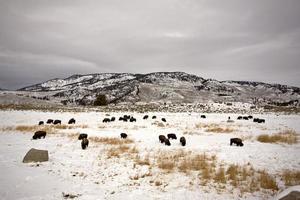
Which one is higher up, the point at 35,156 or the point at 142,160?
the point at 35,156

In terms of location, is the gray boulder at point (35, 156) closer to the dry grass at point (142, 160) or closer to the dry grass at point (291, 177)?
the dry grass at point (142, 160)

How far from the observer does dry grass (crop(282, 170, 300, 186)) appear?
967 cm

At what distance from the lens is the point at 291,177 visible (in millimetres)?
10188

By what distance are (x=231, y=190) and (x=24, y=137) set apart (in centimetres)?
1830

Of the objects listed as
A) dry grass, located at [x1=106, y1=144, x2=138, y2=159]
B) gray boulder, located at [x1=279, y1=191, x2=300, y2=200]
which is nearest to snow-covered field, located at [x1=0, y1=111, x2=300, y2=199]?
dry grass, located at [x1=106, y1=144, x2=138, y2=159]

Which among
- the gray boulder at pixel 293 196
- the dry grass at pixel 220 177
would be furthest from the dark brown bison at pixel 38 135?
the gray boulder at pixel 293 196

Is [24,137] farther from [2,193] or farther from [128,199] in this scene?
[128,199]

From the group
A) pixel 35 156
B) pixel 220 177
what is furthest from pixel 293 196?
pixel 35 156

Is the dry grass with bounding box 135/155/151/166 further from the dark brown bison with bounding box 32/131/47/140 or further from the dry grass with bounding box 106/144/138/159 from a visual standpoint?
the dark brown bison with bounding box 32/131/47/140

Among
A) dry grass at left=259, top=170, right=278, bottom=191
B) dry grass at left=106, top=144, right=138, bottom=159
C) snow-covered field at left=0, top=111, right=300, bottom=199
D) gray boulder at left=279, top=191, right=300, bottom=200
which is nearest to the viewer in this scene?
gray boulder at left=279, top=191, right=300, bottom=200

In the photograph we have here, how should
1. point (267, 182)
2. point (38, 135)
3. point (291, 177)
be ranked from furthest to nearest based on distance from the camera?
point (38, 135) → point (291, 177) → point (267, 182)

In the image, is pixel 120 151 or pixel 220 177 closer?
pixel 220 177

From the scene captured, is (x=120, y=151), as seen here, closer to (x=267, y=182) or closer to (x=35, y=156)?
(x=35, y=156)

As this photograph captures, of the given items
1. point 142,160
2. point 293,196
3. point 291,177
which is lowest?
point 142,160
